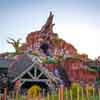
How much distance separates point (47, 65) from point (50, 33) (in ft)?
21.9

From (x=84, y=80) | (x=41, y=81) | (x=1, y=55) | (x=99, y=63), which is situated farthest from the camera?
(x=1, y=55)

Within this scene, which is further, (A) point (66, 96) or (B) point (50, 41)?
(B) point (50, 41)

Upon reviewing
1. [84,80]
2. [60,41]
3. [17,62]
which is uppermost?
[60,41]

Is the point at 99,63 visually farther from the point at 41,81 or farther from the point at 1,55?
the point at 1,55

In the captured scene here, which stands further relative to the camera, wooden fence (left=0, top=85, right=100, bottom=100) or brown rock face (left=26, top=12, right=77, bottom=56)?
brown rock face (left=26, top=12, right=77, bottom=56)

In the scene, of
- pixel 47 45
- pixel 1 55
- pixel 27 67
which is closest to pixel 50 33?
pixel 47 45

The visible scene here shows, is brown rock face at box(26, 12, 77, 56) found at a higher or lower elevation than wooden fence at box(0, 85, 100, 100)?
higher

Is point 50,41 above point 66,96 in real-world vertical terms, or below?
above

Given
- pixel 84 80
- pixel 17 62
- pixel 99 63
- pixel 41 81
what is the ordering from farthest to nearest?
pixel 99 63 < pixel 84 80 < pixel 17 62 < pixel 41 81

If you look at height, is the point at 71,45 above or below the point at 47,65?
above

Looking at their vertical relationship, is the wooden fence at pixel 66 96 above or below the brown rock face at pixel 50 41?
below

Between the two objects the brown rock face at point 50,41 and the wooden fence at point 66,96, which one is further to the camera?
the brown rock face at point 50,41

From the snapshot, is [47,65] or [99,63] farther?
[99,63]

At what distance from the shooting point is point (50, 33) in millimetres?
29016
